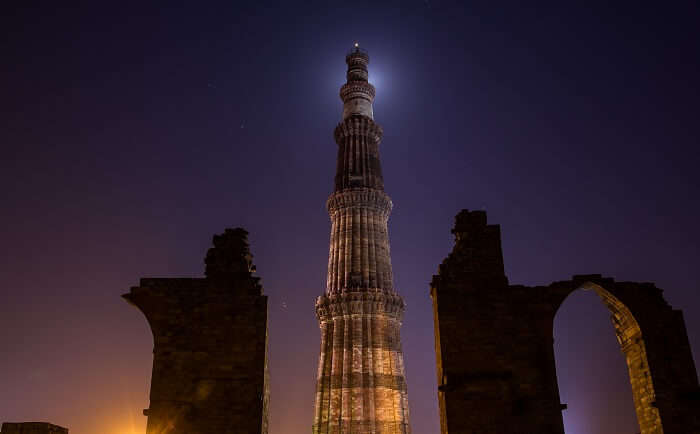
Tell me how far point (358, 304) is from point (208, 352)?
550 inches

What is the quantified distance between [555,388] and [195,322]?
23.5 ft

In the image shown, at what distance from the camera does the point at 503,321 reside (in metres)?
12.5

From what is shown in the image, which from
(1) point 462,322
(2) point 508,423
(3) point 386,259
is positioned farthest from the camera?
(3) point 386,259

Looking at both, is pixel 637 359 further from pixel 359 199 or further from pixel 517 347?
pixel 359 199

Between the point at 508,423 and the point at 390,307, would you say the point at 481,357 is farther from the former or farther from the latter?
the point at 390,307

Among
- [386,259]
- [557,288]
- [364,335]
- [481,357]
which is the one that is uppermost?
[386,259]

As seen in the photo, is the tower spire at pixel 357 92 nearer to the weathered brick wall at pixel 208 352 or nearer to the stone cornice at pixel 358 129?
the stone cornice at pixel 358 129

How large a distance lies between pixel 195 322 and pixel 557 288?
24.4 ft

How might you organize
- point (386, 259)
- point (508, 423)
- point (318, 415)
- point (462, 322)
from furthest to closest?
point (386, 259)
point (318, 415)
point (462, 322)
point (508, 423)

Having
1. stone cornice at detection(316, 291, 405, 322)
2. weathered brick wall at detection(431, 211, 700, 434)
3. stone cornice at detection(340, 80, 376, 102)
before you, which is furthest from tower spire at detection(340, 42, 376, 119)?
weathered brick wall at detection(431, 211, 700, 434)

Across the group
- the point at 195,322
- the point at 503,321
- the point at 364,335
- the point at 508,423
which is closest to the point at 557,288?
the point at 503,321

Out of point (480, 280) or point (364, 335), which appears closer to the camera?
point (480, 280)

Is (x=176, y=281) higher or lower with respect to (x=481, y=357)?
higher

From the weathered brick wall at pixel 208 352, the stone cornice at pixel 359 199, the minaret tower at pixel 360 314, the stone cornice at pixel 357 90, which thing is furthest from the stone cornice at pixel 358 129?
the weathered brick wall at pixel 208 352
